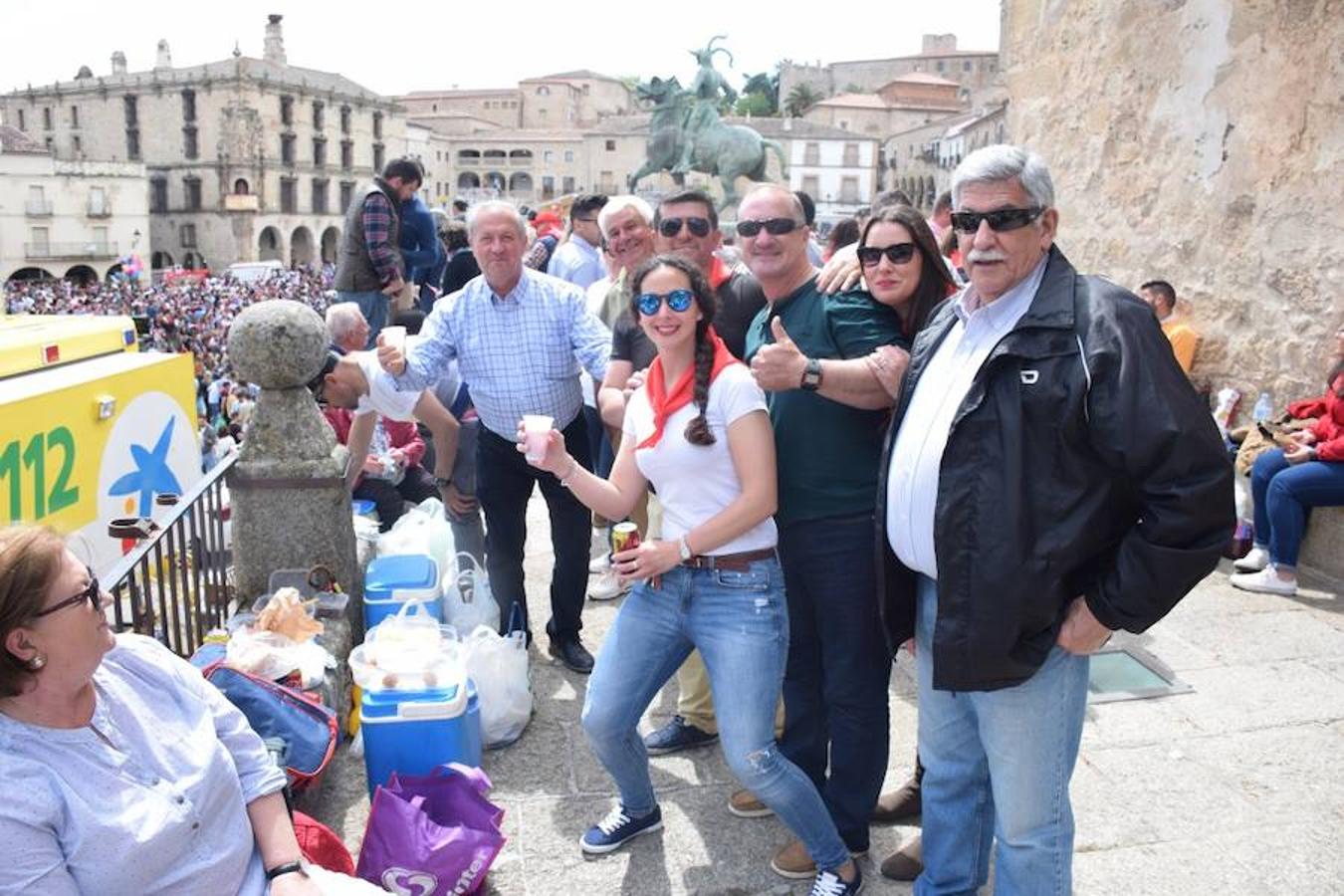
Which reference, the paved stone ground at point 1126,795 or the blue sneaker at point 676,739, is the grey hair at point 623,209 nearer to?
the paved stone ground at point 1126,795

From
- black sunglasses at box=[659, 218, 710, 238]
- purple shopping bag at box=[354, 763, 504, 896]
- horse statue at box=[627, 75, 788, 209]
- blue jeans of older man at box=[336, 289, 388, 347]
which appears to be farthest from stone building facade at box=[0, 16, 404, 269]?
purple shopping bag at box=[354, 763, 504, 896]

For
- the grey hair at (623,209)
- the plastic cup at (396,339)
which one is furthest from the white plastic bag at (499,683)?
the grey hair at (623,209)

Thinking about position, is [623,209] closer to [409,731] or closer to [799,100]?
[409,731]

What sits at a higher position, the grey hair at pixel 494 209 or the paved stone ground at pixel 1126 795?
the grey hair at pixel 494 209

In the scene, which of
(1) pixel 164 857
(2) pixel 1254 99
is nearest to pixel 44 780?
(1) pixel 164 857

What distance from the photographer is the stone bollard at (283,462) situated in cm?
347

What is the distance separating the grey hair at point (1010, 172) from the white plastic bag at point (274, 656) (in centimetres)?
246

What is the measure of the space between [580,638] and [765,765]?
2.05 metres

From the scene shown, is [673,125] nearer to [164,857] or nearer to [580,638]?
[580,638]

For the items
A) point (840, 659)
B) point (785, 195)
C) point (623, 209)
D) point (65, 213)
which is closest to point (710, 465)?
point (840, 659)

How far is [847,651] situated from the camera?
2740mm

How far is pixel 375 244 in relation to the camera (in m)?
6.42

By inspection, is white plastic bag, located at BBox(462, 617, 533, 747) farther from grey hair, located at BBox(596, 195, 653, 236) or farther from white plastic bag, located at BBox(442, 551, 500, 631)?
grey hair, located at BBox(596, 195, 653, 236)

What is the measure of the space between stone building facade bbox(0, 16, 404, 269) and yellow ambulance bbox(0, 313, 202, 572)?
53.1m
